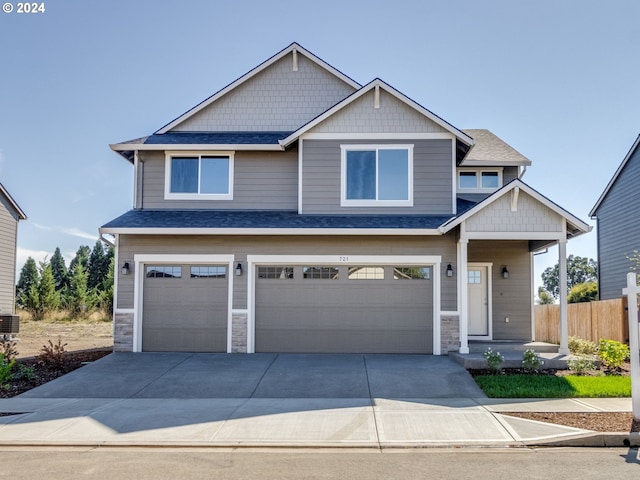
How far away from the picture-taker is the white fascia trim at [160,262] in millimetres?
15133

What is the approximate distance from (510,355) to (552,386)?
7.53 feet

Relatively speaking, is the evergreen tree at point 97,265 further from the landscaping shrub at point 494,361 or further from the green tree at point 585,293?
the landscaping shrub at point 494,361

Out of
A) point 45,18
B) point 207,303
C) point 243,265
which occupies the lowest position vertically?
point 207,303

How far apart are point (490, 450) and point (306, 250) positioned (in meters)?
8.20

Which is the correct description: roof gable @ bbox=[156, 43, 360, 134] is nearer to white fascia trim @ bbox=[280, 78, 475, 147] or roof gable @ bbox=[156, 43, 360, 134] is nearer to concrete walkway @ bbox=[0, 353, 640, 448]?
white fascia trim @ bbox=[280, 78, 475, 147]

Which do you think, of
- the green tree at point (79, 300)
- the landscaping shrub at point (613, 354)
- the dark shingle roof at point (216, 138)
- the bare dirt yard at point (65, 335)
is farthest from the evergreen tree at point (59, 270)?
the landscaping shrub at point (613, 354)

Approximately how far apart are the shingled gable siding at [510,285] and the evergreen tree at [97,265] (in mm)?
39572

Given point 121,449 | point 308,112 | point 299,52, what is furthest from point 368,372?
point 299,52

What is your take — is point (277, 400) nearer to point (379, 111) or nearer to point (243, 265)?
point (243, 265)

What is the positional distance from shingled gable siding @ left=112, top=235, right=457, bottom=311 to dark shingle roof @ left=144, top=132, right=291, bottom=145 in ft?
9.41

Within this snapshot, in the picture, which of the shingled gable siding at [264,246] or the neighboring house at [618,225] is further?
the neighboring house at [618,225]

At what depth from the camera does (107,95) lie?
643 inches

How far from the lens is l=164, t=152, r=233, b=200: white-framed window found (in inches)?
648

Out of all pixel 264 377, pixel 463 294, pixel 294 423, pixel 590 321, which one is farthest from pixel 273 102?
pixel 590 321
